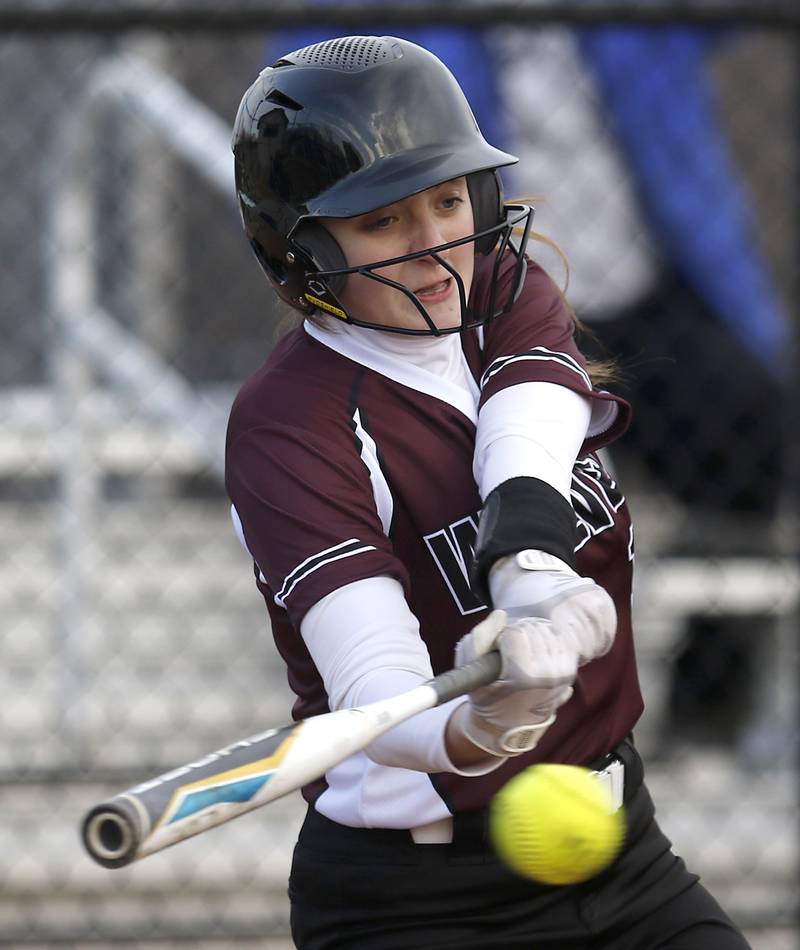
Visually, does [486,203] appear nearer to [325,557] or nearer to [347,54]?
[347,54]

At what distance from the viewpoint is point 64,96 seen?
4.38m

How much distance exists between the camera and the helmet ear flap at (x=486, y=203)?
193 cm

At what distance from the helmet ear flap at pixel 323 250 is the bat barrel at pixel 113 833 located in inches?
30.4

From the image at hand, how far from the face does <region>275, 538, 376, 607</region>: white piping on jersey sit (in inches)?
11.0

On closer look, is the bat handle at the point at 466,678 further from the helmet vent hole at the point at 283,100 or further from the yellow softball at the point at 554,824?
the helmet vent hole at the point at 283,100

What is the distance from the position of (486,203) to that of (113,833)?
37.3 inches

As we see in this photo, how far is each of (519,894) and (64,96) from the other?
3.12m

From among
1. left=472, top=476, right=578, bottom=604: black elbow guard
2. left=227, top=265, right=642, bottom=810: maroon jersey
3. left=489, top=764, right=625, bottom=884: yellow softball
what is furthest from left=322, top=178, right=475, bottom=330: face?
left=489, top=764, right=625, bottom=884: yellow softball

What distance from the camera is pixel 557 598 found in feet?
5.39

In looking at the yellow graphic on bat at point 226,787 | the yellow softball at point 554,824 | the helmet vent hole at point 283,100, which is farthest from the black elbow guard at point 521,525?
the helmet vent hole at point 283,100

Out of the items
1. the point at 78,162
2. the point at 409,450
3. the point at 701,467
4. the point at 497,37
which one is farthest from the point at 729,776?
the point at 409,450

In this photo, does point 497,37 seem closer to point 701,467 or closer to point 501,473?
point 701,467

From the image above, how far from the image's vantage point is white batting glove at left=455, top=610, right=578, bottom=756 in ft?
5.16

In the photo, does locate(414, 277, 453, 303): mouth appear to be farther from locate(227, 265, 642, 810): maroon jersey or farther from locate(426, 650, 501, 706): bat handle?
locate(426, 650, 501, 706): bat handle
